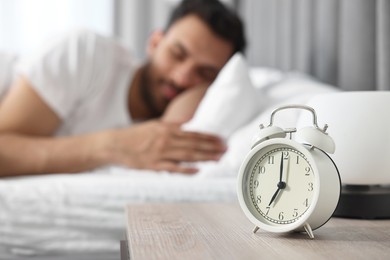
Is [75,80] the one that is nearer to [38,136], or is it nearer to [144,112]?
[38,136]

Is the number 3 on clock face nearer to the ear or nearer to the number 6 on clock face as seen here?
the number 6 on clock face

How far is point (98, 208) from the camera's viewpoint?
4.44 ft

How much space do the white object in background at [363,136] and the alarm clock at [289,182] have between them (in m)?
0.13

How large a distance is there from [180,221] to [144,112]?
1.20 meters

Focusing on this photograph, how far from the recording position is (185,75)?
1.92 metres

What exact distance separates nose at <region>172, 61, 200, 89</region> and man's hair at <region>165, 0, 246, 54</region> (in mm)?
154

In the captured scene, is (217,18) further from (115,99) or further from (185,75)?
(115,99)

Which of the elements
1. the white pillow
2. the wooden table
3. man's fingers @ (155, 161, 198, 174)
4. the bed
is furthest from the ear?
the wooden table

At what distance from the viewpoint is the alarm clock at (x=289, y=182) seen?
76 centimetres

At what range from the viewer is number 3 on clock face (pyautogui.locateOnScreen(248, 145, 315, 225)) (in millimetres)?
770

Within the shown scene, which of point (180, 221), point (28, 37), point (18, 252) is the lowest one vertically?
point (18, 252)

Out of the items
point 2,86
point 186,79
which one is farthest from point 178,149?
point 2,86

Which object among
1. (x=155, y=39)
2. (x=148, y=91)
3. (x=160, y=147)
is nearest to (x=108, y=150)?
(x=160, y=147)

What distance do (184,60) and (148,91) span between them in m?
0.16
